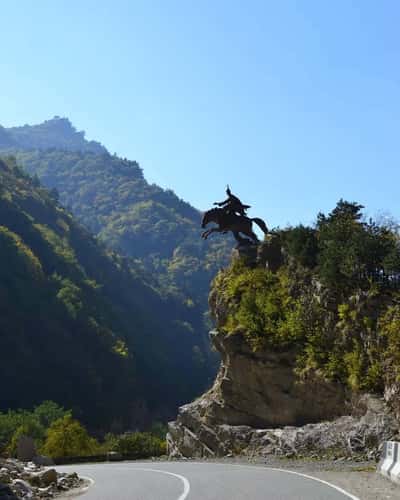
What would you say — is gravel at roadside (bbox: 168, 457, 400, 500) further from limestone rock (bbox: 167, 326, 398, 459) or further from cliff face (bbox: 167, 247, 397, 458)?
cliff face (bbox: 167, 247, 397, 458)

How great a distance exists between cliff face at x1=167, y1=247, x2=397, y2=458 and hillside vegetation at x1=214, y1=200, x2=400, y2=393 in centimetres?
42

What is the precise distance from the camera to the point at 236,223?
36.3 metres

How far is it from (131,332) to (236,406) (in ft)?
405

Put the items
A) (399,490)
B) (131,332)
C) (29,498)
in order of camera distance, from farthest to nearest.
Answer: (131,332) → (29,498) → (399,490)

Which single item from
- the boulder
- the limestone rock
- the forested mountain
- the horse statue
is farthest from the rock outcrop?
the forested mountain

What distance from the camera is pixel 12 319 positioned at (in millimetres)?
109625

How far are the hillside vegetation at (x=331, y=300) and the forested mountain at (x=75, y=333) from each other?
247 ft

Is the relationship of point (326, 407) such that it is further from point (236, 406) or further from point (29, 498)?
point (29, 498)

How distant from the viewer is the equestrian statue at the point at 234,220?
36.0 m

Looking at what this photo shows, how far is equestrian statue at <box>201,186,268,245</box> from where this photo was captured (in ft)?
118

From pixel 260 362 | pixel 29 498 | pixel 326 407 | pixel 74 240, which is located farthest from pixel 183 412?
Answer: pixel 74 240

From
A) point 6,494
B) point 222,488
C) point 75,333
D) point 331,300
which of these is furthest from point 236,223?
point 75,333

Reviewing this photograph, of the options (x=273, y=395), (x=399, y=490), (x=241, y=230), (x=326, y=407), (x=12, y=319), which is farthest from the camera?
(x=12, y=319)

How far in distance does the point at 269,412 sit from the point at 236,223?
12.2 metres
